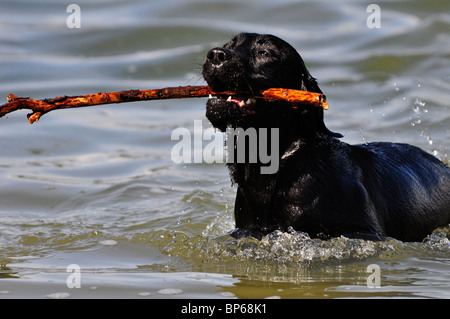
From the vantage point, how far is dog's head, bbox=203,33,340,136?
214 inches

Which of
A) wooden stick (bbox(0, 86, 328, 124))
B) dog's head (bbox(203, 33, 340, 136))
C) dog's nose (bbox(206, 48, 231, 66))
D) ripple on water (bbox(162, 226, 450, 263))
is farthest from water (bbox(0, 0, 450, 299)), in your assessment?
dog's nose (bbox(206, 48, 231, 66))

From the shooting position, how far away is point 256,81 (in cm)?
555

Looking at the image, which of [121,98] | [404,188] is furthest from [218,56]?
[404,188]

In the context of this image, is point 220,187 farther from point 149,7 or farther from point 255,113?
point 149,7

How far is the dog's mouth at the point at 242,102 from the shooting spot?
5.46m

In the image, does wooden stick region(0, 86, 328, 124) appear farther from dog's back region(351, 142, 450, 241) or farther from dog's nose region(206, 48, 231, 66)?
dog's back region(351, 142, 450, 241)

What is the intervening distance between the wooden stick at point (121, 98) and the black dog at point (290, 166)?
14cm

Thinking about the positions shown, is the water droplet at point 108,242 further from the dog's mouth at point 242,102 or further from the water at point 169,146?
the dog's mouth at point 242,102

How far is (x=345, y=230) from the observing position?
5.67 metres

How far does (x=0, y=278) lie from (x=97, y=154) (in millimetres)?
4775

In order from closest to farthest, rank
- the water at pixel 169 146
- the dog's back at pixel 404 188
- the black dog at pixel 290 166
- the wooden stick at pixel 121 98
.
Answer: the wooden stick at pixel 121 98 → the water at pixel 169 146 → the black dog at pixel 290 166 → the dog's back at pixel 404 188

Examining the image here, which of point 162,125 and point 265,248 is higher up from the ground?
point 162,125

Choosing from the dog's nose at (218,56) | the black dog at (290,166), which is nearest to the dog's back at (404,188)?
the black dog at (290,166)
